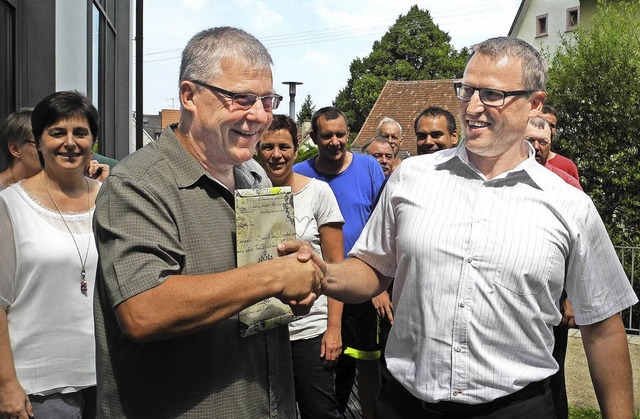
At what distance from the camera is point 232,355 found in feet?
7.44

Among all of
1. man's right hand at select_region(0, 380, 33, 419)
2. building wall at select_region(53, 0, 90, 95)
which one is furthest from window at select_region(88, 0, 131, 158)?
man's right hand at select_region(0, 380, 33, 419)

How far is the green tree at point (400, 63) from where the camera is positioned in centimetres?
5247

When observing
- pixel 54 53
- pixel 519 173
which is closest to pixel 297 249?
pixel 519 173

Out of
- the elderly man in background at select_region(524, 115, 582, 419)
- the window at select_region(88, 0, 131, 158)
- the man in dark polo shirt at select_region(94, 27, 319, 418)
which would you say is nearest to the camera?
the man in dark polo shirt at select_region(94, 27, 319, 418)

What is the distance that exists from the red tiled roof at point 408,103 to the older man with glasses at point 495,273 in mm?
38840

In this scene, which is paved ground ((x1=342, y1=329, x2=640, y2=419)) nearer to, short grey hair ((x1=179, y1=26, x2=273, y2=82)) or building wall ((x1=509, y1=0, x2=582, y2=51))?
short grey hair ((x1=179, y1=26, x2=273, y2=82))

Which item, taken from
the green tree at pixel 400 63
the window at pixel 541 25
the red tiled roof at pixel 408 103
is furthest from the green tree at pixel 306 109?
Result: the window at pixel 541 25

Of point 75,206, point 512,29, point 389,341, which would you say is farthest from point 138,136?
point 512,29

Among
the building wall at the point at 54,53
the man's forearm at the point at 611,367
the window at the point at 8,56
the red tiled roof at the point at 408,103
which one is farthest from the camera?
the red tiled roof at the point at 408,103

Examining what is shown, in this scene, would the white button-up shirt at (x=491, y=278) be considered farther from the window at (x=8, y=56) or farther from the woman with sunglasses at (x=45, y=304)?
the window at (x=8, y=56)

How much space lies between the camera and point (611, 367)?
278 cm

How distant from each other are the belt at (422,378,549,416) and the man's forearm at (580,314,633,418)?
0.86ft

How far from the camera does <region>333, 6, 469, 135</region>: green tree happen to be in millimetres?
52469

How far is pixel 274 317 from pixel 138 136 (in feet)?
32.1
